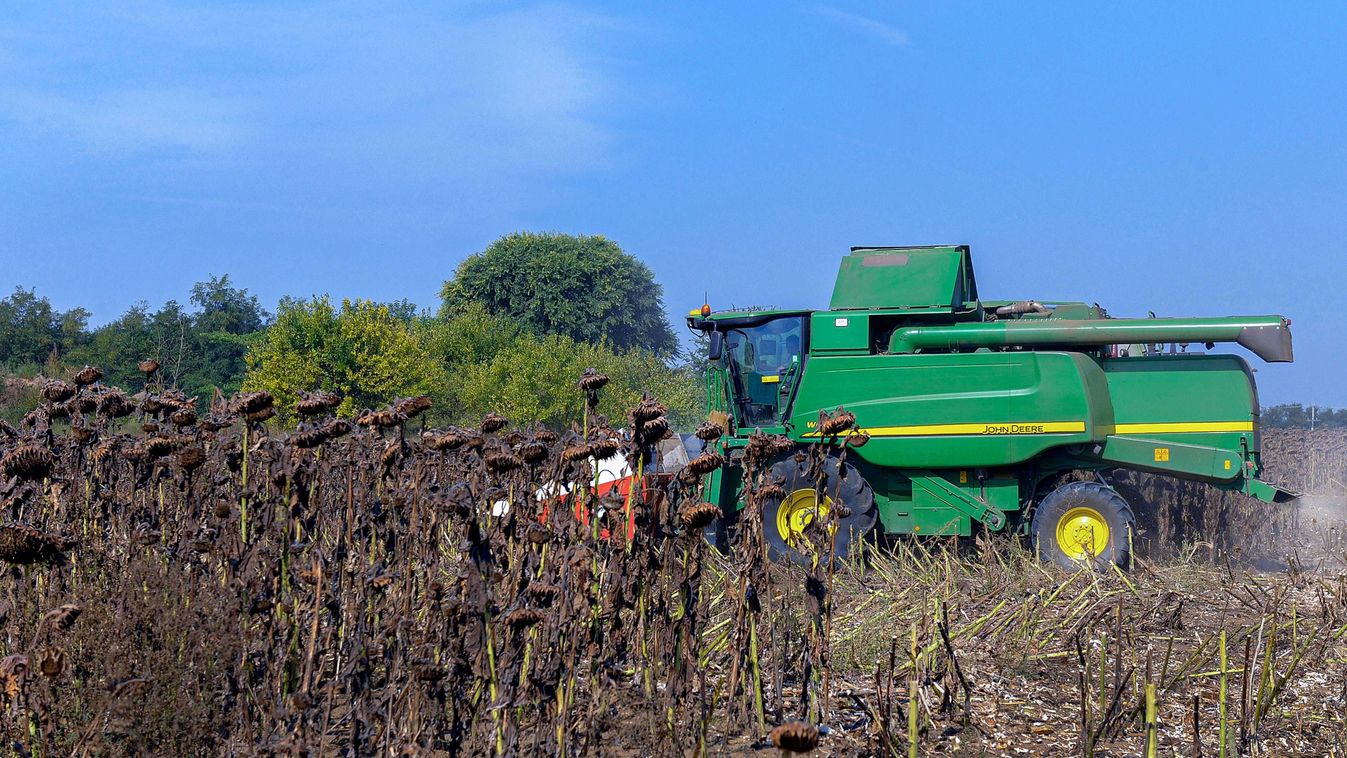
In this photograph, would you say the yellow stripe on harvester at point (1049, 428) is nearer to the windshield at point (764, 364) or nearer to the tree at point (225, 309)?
the windshield at point (764, 364)

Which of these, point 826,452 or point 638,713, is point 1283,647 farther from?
point 638,713

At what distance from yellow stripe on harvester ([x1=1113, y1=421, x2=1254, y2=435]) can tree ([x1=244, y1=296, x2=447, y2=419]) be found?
1246 inches

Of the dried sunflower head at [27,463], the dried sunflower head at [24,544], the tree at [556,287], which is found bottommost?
the dried sunflower head at [24,544]

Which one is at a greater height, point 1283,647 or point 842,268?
point 842,268

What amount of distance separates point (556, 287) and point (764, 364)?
48855 mm

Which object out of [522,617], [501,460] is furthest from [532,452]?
[522,617]

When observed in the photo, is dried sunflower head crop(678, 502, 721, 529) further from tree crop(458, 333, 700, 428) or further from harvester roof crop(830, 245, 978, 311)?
tree crop(458, 333, 700, 428)

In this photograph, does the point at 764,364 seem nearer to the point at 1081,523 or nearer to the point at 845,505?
the point at 845,505

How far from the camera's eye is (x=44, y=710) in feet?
10.4

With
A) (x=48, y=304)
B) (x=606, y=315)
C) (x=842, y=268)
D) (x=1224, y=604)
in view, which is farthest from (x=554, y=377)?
(x=1224, y=604)

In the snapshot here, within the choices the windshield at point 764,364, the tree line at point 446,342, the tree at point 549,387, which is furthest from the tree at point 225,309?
the windshield at point 764,364

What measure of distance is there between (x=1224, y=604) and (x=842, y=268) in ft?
15.2

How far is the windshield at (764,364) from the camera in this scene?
10211 millimetres

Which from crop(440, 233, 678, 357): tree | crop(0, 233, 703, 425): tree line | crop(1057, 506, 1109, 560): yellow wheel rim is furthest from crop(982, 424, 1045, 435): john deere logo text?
crop(440, 233, 678, 357): tree
